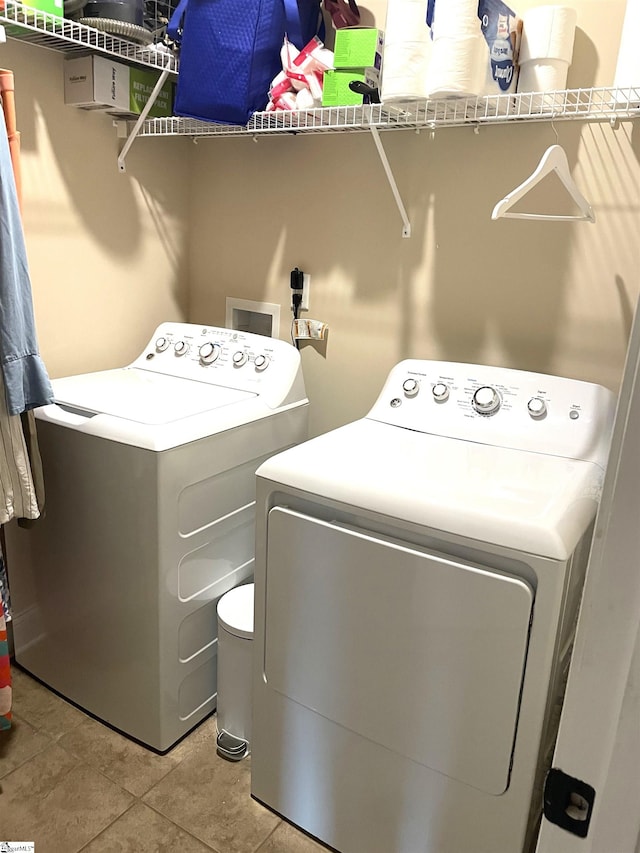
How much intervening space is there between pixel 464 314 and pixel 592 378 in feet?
1.31

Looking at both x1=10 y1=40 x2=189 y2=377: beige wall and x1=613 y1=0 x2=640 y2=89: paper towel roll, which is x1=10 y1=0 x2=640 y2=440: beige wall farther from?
x1=613 y1=0 x2=640 y2=89: paper towel roll

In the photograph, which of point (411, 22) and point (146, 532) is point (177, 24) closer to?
point (411, 22)

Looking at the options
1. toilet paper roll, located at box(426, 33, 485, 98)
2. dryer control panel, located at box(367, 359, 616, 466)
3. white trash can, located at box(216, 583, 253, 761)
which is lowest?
white trash can, located at box(216, 583, 253, 761)

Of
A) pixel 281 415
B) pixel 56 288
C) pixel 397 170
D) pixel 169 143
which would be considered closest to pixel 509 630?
pixel 281 415

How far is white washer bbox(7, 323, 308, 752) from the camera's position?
167 cm

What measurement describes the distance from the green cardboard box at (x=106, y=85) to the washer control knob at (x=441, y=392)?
1.26 m

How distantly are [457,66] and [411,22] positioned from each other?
17cm

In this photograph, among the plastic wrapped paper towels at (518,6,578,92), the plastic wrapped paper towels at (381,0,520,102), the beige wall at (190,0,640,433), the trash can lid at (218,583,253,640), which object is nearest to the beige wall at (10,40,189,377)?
the beige wall at (190,0,640,433)

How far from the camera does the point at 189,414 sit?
68.8 inches

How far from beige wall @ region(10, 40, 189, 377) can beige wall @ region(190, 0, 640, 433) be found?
0.41 feet

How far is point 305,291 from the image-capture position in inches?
88.2

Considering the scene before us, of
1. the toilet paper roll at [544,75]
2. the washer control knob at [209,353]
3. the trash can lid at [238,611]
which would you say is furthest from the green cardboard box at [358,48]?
the trash can lid at [238,611]

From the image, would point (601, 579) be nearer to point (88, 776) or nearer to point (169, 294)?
point (88, 776)

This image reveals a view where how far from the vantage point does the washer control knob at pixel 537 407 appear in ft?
5.43
